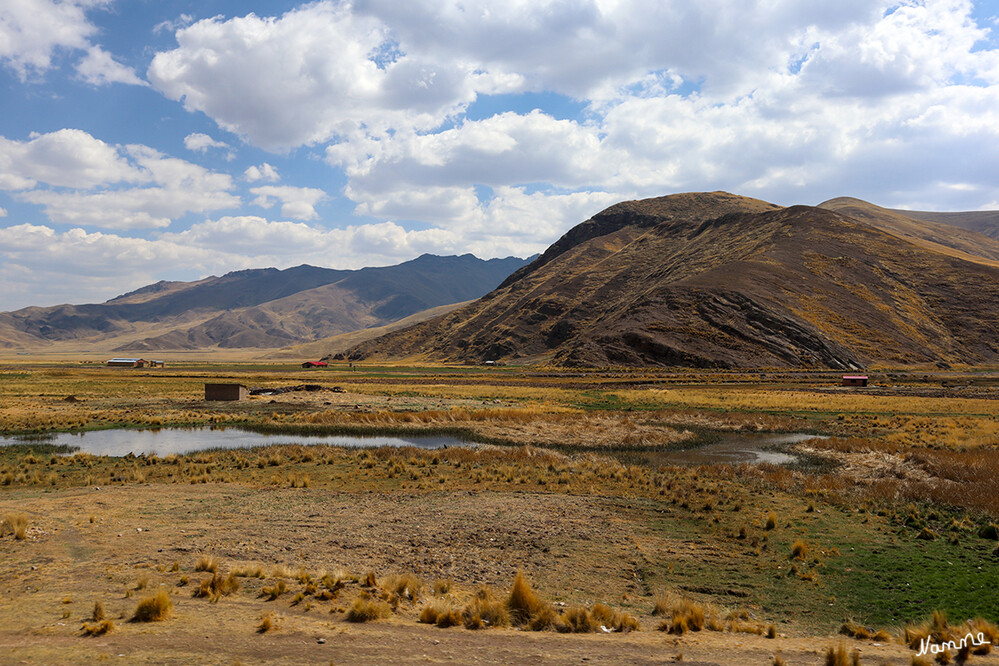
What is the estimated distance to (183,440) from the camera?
114ft

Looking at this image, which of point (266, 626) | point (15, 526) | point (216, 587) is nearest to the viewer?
point (266, 626)

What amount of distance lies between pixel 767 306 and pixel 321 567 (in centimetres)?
10600

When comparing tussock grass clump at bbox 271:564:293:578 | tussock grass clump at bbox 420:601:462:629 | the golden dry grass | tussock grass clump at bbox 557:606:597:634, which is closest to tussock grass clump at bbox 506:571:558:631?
the golden dry grass

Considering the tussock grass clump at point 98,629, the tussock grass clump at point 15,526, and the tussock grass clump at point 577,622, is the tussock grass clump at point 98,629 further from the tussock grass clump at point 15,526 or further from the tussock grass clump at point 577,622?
the tussock grass clump at point 577,622

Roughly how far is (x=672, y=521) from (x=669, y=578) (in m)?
4.54

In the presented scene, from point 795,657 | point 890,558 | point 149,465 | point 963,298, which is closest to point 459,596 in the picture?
point 795,657

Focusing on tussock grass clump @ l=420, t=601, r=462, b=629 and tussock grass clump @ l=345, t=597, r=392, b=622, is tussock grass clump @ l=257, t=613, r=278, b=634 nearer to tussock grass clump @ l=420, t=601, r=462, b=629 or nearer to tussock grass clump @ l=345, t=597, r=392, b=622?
tussock grass clump @ l=345, t=597, r=392, b=622

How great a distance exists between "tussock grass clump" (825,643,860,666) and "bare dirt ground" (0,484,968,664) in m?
0.37

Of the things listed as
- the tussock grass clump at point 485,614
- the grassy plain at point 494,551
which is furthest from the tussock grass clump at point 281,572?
the tussock grass clump at point 485,614

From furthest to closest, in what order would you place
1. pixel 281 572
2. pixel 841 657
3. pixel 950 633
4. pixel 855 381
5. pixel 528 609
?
pixel 855 381 < pixel 281 572 < pixel 528 609 < pixel 950 633 < pixel 841 657

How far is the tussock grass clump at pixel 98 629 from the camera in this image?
9.13 meters

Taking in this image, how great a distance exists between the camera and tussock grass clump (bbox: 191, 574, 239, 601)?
1109cm

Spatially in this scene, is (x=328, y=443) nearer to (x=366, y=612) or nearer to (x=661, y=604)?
(x=366, y=612)

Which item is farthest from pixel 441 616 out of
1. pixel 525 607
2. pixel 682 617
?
pixel 682 617
